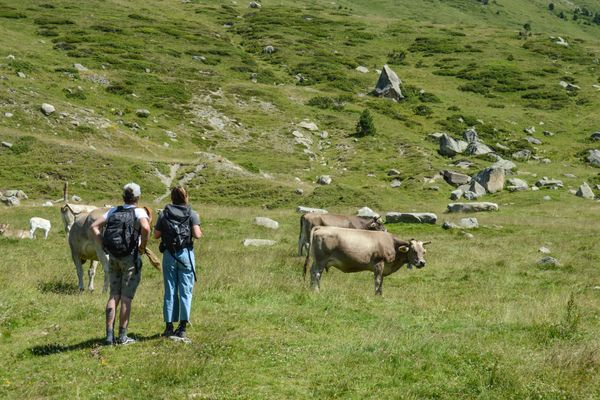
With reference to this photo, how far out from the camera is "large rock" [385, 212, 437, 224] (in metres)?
37.4

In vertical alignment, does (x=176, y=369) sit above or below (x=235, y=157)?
above

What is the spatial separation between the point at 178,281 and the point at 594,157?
65656 mm

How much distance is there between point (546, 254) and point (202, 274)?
18.2 meters

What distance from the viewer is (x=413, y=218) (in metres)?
37.5

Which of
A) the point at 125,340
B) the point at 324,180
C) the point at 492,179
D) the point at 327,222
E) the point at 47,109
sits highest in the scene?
the point at 125,340

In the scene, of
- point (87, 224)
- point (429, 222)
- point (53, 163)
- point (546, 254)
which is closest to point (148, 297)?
point (87, 224)

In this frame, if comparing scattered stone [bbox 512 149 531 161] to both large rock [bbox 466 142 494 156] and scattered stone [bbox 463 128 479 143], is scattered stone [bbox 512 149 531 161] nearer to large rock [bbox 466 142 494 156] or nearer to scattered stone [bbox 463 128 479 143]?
large rock [bbox 466 142 494 156]

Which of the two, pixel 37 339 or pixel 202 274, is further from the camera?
pixel 202 274

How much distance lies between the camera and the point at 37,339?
36.3 ft

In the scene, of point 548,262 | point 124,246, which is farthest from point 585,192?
point 124,246

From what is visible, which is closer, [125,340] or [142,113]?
[125,340]

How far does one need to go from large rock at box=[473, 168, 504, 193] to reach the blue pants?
1792 inches

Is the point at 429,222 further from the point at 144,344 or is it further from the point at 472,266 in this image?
the point at 144,344

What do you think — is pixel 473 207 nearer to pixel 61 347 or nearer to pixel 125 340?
pixel 125 340
